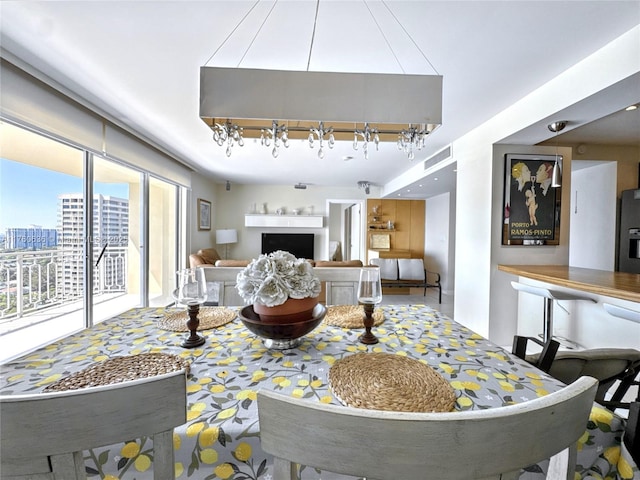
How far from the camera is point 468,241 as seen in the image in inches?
115

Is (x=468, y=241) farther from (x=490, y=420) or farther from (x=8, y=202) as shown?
(x=8, y=202)

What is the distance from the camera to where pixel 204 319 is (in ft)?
4.34

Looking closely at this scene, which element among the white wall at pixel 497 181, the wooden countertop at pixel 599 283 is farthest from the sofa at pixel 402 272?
the wooden countertop at pixel 599 283

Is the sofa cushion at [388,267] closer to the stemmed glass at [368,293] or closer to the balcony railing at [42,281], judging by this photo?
the stemmed glass at [368,293]

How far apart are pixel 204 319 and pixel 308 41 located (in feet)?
5.48

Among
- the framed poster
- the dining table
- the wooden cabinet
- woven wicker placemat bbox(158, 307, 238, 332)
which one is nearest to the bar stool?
the framed poster

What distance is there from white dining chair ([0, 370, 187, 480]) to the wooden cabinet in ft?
18.7

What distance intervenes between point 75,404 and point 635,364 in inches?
68.9

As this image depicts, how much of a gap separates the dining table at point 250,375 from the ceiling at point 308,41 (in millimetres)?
1562

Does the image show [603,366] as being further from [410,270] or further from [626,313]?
[410,270]

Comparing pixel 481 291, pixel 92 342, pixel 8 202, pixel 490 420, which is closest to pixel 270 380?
pixel 490 420

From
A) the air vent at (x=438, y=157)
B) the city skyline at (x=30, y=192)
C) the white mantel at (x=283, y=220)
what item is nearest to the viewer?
the city skyline at (x=30, y=192)

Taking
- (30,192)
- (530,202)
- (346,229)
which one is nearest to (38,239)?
(30,192)

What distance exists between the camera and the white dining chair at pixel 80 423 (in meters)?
0.38
